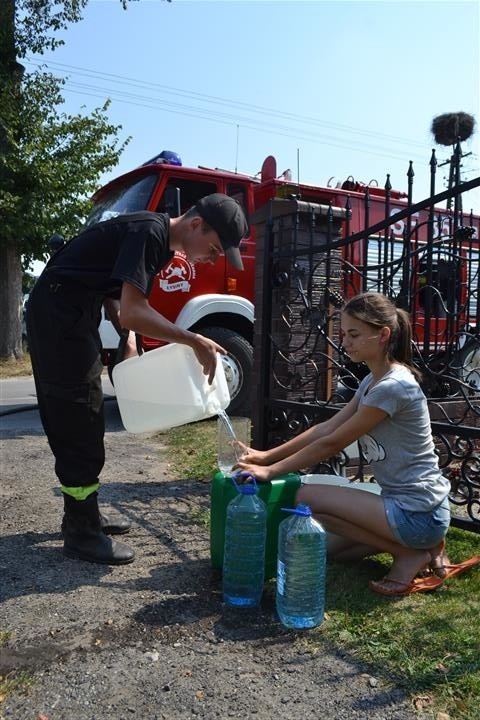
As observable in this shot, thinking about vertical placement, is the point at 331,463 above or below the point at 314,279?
below

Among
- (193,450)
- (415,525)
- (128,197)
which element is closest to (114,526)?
(415,525)

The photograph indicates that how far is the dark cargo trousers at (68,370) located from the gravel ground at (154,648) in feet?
1.69

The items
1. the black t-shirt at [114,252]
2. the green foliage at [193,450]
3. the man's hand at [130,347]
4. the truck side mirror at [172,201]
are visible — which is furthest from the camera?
the truck side mirror at [172,201]

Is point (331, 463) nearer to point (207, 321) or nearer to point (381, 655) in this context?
point (381, 655)

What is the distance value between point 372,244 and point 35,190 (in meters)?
8.15

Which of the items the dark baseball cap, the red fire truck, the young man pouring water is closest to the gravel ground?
the young man pouring water

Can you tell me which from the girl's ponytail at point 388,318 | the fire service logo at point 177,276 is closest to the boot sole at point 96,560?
the girl's ponytail at point 388,318

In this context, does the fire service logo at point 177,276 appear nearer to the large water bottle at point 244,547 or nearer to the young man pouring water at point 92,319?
the young man pouring water at point 92,319

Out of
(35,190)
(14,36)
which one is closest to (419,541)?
(35,190)

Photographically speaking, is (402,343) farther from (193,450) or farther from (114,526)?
(193,450)

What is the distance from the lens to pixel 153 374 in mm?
2914

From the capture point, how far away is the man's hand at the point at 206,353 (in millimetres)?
2676

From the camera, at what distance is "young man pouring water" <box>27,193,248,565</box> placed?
264cm

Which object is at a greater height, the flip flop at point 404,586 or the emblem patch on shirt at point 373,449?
the emblem patch on shirt at point 373,449
